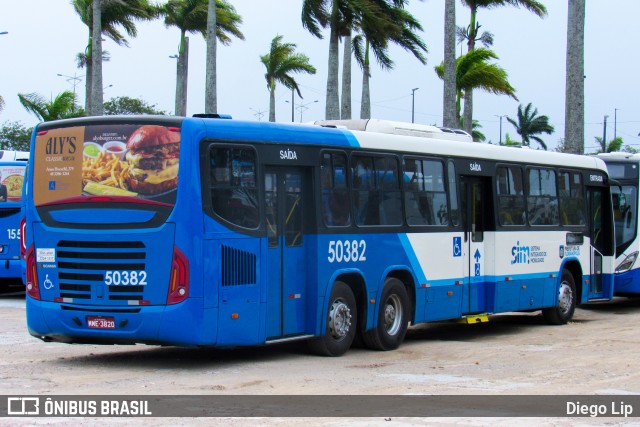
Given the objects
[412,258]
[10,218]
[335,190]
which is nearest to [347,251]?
[335,190]

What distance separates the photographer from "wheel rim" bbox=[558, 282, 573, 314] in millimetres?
19625

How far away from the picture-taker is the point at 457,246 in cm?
1670

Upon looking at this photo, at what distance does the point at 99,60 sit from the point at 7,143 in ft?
151

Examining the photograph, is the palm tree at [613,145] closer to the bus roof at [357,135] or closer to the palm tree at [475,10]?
the palm tree at [475,10]

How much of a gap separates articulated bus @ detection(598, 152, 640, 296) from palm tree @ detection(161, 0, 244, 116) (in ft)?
68.3

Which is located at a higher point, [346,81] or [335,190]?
[346,81]

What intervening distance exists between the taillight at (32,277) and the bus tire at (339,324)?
137 inches

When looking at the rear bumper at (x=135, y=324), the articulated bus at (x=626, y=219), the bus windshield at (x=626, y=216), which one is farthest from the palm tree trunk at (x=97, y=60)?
the rear bumper at (x=135, y=324)

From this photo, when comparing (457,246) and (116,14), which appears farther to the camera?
(116,14)

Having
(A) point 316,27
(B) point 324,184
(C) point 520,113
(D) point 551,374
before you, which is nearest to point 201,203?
(B) point 324,184

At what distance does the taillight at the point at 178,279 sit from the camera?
12.0 m

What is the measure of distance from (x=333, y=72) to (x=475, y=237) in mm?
18161

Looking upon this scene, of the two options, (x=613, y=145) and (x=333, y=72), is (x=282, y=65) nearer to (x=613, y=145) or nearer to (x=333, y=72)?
(x=333, y=72)

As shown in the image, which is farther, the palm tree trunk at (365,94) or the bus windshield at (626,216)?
the palm tree trunk at (365,94)
